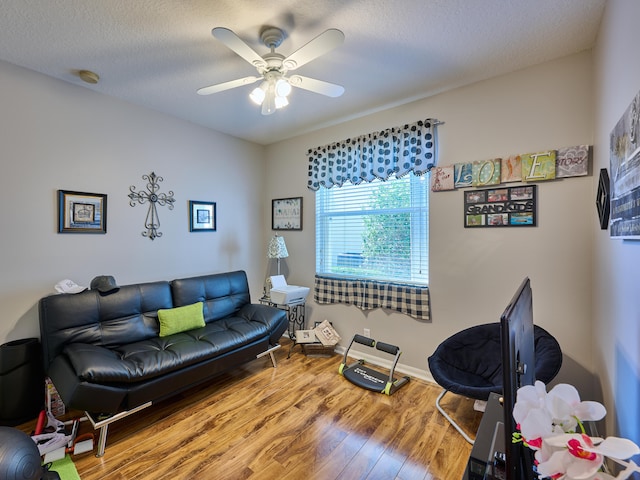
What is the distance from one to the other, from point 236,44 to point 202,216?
219cm

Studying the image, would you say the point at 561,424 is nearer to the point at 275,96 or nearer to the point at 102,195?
the point at 275,96

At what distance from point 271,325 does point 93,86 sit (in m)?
2.67

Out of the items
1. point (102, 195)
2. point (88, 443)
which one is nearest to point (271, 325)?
point (88, 443)

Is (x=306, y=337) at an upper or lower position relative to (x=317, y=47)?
lower

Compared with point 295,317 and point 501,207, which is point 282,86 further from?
point 295,317

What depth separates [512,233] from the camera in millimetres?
2297

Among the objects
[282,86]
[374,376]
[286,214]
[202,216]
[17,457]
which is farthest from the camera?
[286,214]

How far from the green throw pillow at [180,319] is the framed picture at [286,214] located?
59.2 inches

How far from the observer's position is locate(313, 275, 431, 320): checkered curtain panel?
274 cm

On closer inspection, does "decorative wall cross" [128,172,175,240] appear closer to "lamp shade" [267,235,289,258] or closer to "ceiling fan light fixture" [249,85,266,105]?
"lamp shade" [267,235,289,258]

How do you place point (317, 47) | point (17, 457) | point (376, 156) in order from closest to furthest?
point (17, 457) → point (317, 47) → point (376, 156)

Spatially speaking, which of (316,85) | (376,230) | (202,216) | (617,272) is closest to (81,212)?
(202,216)

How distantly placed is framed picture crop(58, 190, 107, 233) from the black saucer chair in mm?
3056

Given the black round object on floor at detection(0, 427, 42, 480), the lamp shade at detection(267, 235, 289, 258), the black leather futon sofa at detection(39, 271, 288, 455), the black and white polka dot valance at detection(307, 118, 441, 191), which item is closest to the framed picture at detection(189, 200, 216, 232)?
the black leather futon sofa at detection(39, 271, 288, 455)
